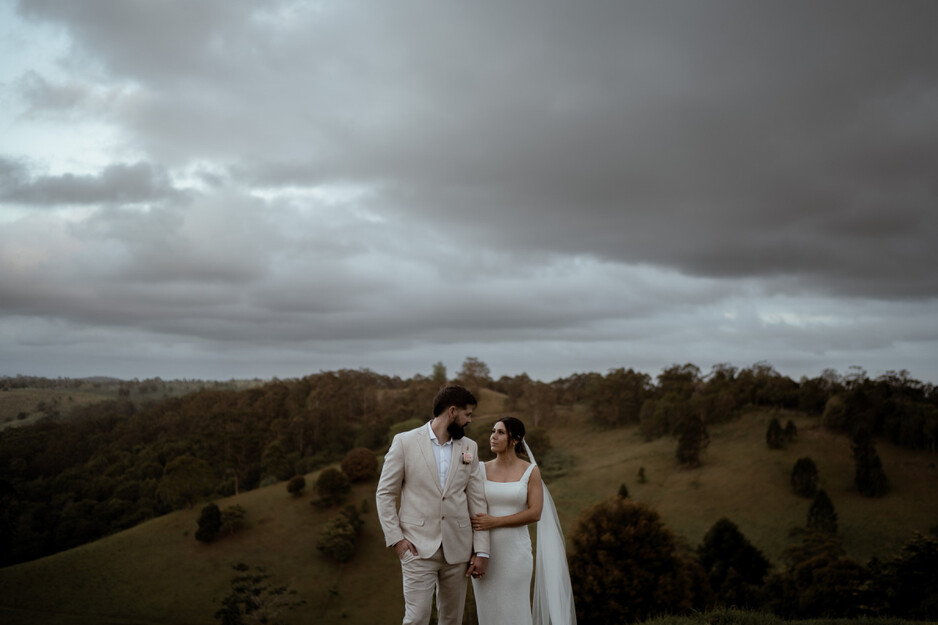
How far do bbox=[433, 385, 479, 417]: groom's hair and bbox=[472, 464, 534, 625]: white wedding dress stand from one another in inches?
41.8

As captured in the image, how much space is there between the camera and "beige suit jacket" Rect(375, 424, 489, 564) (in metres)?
5.21

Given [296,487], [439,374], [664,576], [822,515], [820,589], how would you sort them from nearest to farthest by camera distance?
[664,576], [820,589], [822,515], [296,487], [439,374]

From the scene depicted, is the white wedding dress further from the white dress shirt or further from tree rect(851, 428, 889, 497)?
tree rect(851, 428, 889, 497)

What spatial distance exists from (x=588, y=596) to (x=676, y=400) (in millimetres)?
56945

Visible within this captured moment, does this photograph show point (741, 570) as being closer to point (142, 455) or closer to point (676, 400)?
point (676, 400)

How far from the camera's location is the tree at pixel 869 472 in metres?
51.7

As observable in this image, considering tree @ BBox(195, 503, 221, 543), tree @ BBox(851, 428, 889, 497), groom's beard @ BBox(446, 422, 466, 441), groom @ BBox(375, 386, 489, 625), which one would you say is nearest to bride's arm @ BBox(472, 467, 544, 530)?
groom @ BBox(375, 386, 489, 625)

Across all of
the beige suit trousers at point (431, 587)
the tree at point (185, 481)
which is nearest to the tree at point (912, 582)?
the beige suit trousers at point (431, 587)

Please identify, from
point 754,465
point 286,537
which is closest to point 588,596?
point 286,537

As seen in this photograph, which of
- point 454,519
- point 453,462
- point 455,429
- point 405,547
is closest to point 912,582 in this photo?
point 454,519

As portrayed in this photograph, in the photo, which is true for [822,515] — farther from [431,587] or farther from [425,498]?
[425,498]

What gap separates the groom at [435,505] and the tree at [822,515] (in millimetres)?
47596

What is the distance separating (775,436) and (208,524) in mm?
52840

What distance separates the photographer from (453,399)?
5328 millimetres
